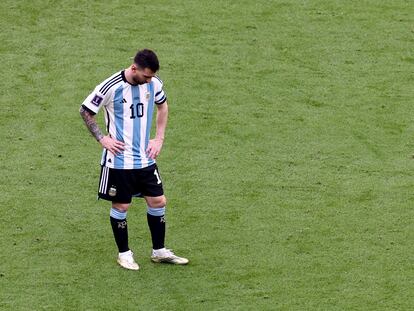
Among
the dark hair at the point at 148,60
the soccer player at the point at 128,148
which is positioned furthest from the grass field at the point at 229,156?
the dark hair at the point at 148,60

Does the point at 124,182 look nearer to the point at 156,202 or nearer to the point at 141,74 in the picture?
the point at 156,202

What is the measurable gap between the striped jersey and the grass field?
94 centimetres

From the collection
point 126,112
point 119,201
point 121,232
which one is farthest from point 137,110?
point 121,232

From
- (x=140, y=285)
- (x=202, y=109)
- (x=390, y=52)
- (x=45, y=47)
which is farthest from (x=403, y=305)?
(x=45, y=47)

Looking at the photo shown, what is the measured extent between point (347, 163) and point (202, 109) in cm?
190

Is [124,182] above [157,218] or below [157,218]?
above

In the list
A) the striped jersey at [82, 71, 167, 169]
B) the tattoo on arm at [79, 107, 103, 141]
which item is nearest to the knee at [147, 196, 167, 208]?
the striped jersey at [82, 71, 167, 169]

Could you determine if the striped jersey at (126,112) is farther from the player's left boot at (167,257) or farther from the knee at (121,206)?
the player's left boot at (167,257)

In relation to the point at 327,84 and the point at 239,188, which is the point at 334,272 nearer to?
the point at 239,188

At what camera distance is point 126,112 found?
9273 millimetres

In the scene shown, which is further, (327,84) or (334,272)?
(327,84)

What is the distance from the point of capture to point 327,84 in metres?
13.0

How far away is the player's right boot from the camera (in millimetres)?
9477

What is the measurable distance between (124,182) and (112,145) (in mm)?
348
